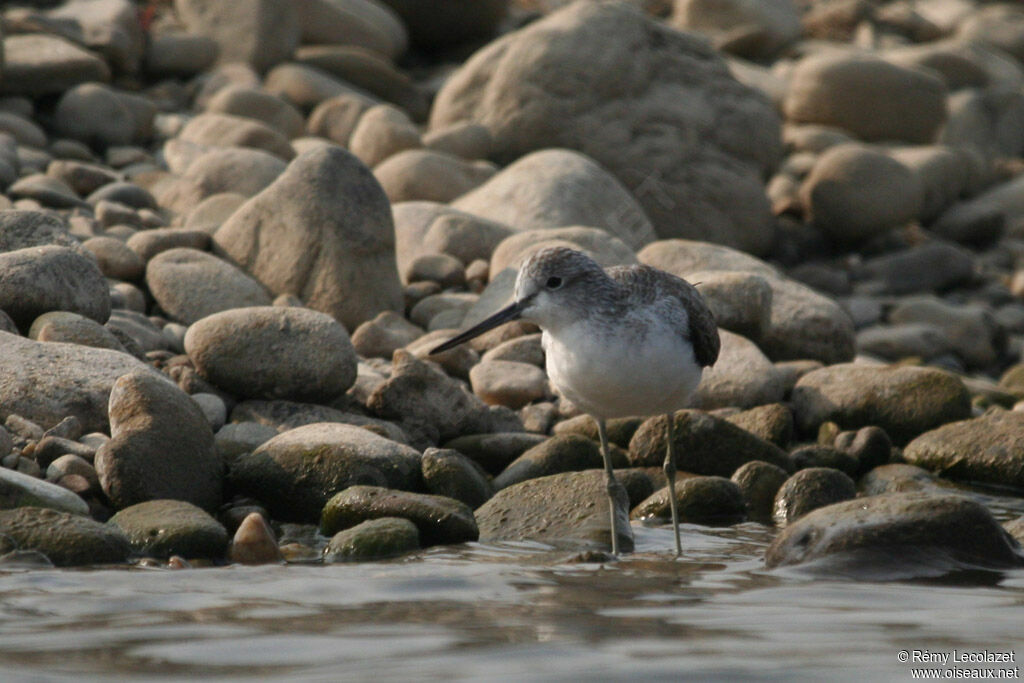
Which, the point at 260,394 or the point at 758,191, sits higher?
the point at 758,191

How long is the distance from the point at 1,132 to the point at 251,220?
4.73 metres

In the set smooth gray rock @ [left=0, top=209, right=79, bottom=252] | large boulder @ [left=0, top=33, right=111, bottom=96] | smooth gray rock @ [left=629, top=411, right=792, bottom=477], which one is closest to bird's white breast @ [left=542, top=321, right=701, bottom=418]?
smooth gray rock @ [left=629, top=411, right=792, bottom=477]

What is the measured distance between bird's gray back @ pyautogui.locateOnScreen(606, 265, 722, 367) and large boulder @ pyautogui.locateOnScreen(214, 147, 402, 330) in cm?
415

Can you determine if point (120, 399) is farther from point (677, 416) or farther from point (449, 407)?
point (677, 416)

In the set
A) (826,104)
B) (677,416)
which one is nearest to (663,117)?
(826,104)

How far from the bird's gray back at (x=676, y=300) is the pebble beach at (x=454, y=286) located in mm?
1225

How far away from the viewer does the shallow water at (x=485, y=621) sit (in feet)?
17.7

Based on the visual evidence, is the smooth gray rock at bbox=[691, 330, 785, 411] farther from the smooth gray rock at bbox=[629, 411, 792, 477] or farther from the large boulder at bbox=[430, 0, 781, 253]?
the large boulder at bbox=[430, 0, 781, 253]

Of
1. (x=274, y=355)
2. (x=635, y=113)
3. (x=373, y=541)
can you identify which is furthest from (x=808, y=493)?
(x=635, y=113)

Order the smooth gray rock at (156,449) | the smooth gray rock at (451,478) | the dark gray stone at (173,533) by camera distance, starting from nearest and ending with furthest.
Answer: the dark gray stone at (173,533)
the smooth gray rock at (156,449)
the smooth gray rock at (451,478)

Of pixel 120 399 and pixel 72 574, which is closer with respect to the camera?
pixel 72 574

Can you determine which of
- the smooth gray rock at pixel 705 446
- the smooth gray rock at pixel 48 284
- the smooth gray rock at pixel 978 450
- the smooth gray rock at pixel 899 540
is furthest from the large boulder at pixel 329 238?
the smooth gray rock at pixel 899 540

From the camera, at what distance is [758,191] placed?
18.2 meters

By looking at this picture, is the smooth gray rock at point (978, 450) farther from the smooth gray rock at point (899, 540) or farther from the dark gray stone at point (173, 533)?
the dark gray stone at point (173, 533)
